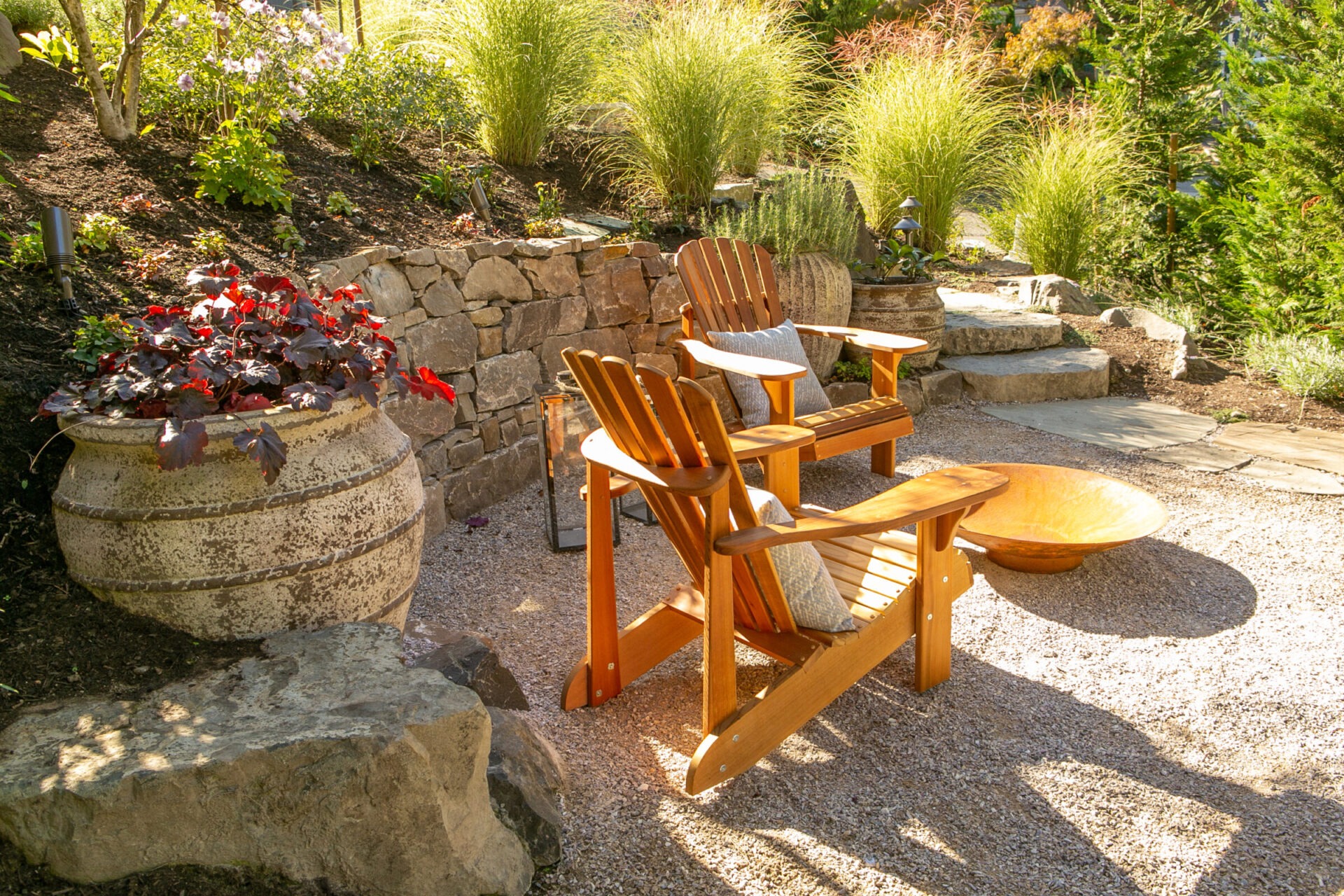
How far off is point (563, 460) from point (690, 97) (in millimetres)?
2388

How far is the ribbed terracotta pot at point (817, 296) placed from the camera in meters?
4.62

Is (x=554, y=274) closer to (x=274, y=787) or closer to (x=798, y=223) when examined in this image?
(x=798, y=223)

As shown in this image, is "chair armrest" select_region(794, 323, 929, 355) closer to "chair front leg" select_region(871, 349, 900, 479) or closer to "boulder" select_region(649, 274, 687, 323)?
"chair front leg" select_region(871, 349, 900, 479)

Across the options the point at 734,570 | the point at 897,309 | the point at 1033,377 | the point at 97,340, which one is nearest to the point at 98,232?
the point at 97,340

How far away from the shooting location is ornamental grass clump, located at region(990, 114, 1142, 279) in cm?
622

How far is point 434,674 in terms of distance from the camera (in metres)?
1.79

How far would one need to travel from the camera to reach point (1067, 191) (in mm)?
6285

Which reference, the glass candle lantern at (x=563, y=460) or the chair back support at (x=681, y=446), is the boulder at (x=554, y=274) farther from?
the chair back support at (x=681, y=446)

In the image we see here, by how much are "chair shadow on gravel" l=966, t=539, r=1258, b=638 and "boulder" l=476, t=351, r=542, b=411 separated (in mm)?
1882

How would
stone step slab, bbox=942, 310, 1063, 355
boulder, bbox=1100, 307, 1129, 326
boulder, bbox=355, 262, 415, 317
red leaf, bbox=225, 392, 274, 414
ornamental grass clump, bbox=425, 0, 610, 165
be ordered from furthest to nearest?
boulder, bbox=1100, 307, 1129, 326 → stone step slab, bbox=942, 310, 1063, 355 → ornamental grass clump, bbox=425, 0, 610, 165 → boulder, bbox=355, 262, 415, 317 → red leaf, bbox=225, 392, 274, 414

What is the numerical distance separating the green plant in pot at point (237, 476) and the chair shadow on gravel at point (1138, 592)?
6.53 feet

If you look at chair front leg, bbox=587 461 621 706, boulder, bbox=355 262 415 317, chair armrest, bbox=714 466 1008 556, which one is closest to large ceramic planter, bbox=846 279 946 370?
boulder, bbox=355 262 415 317

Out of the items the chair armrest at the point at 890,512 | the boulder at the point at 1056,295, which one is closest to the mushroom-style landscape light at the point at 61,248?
Result: the chair armrest at the point at 890,512

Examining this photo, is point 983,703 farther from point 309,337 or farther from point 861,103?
point 861,103
